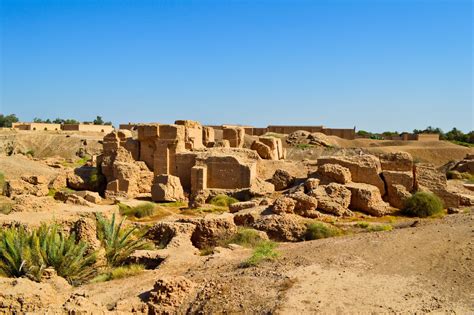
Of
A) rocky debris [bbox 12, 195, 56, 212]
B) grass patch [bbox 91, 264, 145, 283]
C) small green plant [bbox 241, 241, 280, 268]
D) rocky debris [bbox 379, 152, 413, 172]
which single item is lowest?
grass patch [bbox 91, 264, 145, 283]

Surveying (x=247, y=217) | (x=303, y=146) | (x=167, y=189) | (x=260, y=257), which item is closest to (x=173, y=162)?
(x=167, y=189)

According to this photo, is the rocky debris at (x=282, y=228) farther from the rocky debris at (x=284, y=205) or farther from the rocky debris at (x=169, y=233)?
the rocky debris at (x=169, y=233)

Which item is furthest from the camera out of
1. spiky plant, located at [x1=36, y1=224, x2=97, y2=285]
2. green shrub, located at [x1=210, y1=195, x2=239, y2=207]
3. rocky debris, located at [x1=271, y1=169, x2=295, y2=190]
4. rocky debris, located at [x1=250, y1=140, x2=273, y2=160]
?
rocky debris, located at [x1=250, y1=140, x2=273, y2=160]

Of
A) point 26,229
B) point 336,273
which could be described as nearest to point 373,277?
point 336,273

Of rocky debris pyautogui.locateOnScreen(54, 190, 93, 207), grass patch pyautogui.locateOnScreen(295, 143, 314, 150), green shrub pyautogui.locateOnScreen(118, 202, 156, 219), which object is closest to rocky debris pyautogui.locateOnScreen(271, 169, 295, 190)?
green shrub pyautogui.locateOnScreen(118, 202, 156, 219)

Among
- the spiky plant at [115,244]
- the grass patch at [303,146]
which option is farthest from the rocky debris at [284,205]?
the grass patch at [303,146]

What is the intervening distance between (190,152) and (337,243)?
11265 mm

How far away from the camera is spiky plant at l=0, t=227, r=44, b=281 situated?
729 centimetres

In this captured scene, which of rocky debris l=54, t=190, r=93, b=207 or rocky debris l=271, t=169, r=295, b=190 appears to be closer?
rocky debris l=54, t=190, r=93, b=207

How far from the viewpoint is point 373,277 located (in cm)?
644

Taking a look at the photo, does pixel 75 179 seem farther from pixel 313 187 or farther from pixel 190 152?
pixel 313 187

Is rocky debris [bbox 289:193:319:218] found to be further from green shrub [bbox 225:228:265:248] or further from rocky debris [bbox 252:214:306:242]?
green shrub [bbox 225:228:265:248]

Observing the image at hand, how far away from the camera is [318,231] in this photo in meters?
10.4

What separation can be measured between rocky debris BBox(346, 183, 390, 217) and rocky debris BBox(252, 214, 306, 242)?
384 cm
